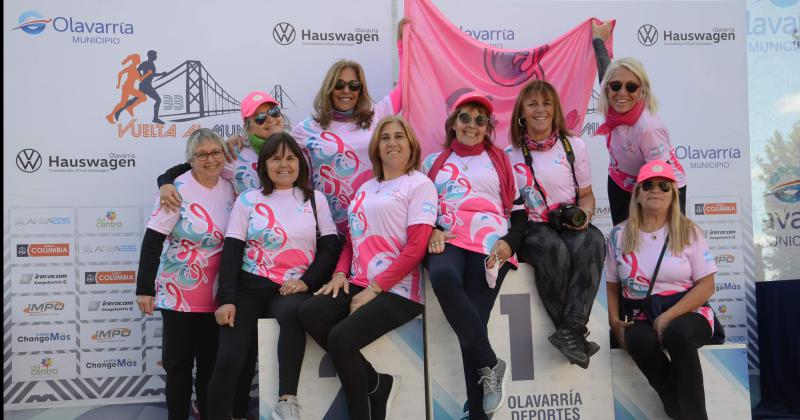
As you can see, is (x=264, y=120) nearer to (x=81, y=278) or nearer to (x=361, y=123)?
(x=361, y=123)

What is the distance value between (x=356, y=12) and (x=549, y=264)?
2400 millimetres

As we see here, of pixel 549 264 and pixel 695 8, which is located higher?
pixel 695 8

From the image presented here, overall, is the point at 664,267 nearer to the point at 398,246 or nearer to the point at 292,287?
the point at 398,246

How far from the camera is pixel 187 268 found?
4.01 metres

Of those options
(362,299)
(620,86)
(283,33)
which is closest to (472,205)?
(362,299)

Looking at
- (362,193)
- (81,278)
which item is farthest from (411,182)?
(81,278)

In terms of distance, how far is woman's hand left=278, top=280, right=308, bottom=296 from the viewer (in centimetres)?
374

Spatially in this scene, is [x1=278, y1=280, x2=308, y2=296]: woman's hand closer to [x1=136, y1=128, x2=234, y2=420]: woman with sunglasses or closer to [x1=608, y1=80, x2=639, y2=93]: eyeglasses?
[x1=136, y1=128, x2=234, y2=420]: woman with sunglasses

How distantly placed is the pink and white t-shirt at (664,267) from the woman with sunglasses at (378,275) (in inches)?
46.6

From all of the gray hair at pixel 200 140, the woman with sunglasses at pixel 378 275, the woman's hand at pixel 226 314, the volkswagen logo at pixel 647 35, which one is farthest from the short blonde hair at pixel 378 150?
the volkswagen logo at pixel 647 35

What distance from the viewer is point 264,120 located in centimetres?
421

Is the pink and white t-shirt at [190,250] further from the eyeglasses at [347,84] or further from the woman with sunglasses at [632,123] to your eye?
the woman with sunglasses at [632,123]

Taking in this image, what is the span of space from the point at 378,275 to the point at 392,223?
0.29m

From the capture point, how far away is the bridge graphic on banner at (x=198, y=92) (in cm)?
488
